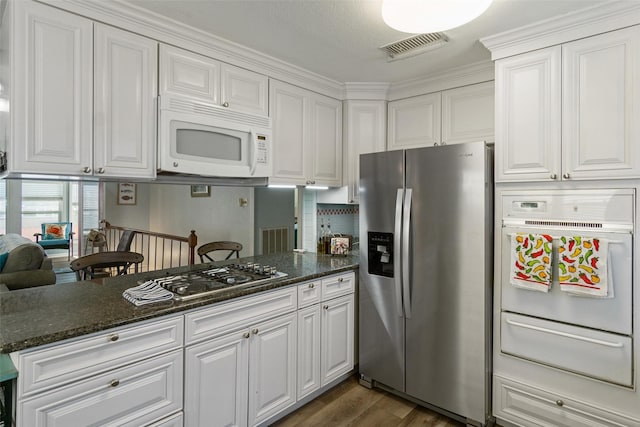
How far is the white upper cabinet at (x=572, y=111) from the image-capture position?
69.7 inches

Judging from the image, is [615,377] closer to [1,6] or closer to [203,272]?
[203,272]

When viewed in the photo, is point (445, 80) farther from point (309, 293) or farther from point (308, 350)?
point (308, 350)

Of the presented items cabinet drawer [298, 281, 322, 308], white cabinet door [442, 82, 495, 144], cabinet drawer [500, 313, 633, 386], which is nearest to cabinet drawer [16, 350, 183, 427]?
cabinet drawer [298, 281, 322, 308]

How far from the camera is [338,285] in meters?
2.54

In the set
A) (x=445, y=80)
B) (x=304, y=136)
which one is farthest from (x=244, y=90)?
(x=445, y=80)

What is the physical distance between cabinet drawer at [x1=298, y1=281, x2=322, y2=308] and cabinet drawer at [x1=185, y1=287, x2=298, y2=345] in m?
0.04

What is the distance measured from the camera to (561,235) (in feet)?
6.25

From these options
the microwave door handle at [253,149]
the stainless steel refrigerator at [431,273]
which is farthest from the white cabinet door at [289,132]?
the stainless steel refrigerator at [431,273]

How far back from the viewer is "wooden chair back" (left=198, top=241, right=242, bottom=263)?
2801 millimetres

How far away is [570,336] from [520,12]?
1.79 meters

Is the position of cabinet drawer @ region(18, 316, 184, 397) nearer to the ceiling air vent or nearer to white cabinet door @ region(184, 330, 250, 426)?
white cabinet door @ region(184, 330, 250, 426)

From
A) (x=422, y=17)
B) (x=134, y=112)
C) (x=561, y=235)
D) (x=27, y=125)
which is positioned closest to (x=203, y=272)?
(x=134, y=112)

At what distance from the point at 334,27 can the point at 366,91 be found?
1.06 metres

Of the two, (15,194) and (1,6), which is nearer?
(1,6)
